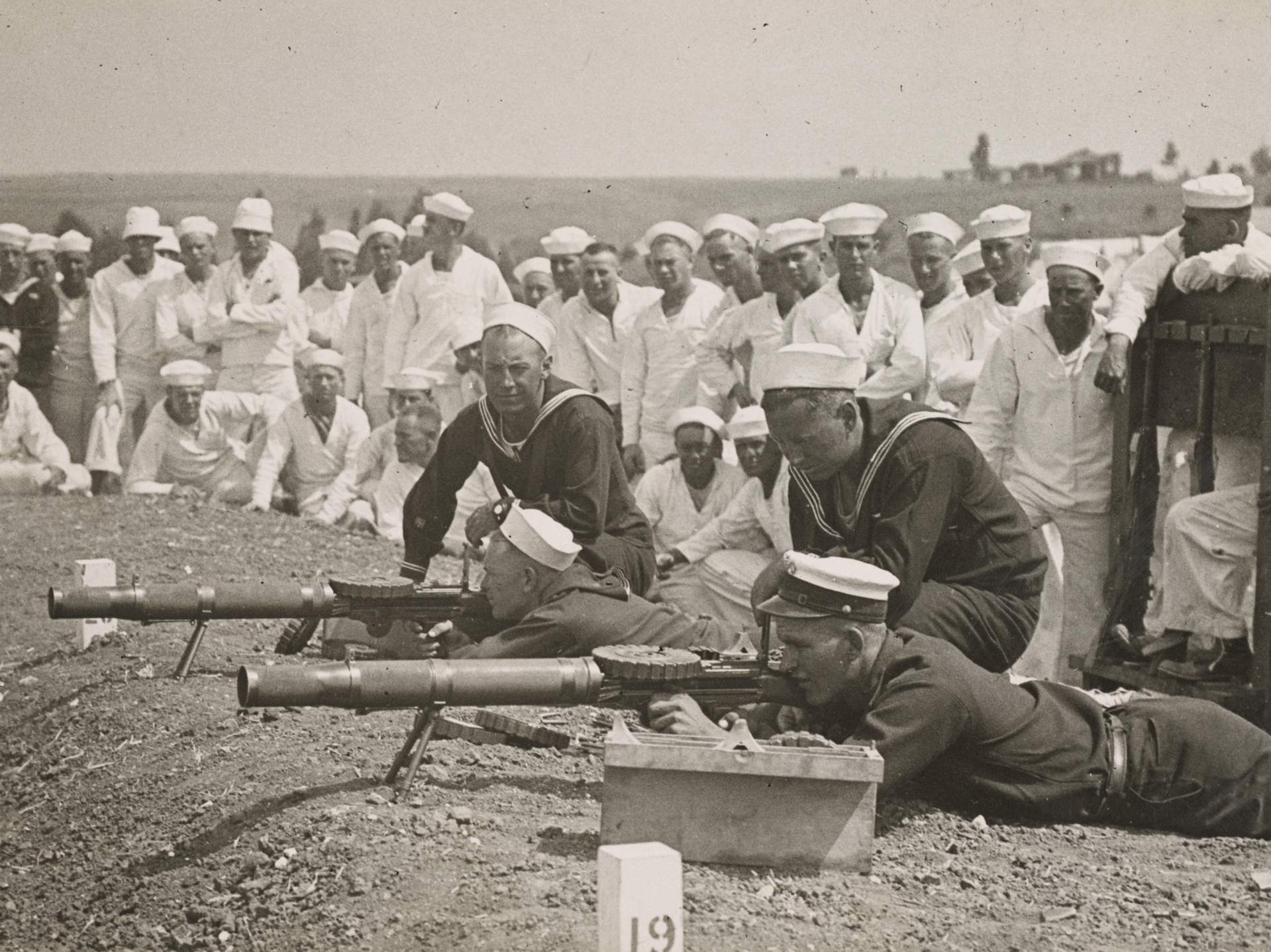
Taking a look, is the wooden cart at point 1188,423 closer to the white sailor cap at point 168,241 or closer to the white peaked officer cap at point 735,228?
the white peaked officer cap at point 735,228

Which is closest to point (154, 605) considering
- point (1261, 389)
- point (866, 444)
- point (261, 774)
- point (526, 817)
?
point (261, 774)

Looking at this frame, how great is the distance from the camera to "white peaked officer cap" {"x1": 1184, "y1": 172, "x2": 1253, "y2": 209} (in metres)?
8.20

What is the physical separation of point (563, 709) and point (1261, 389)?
3.43 meters

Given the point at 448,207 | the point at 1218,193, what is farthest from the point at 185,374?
the point at 1218,193

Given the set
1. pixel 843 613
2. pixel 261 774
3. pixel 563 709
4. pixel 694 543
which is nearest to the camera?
pixel 843 613

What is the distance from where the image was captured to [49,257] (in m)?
14.4

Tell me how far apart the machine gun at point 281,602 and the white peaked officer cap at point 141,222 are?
7401 mm

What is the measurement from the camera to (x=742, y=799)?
5.07 meters

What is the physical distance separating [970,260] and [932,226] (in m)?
0.34

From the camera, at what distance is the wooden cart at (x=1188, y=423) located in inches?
295

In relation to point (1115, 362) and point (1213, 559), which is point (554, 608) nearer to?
point (1213, 559)

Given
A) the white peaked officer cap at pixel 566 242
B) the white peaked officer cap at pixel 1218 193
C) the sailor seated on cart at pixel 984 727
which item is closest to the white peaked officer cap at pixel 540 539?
the sailor seated on cart at pixel 984 727

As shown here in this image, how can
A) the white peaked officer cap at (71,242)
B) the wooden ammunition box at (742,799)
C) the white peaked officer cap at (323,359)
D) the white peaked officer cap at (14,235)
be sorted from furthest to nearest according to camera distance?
the white peaked officer cap at (71,242) → the white peaked officer cap at (14,235) → the white peaked officer cap at (323,359) → the wooden ammunition box at (742,799)

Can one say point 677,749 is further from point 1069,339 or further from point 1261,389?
point 1069,339
